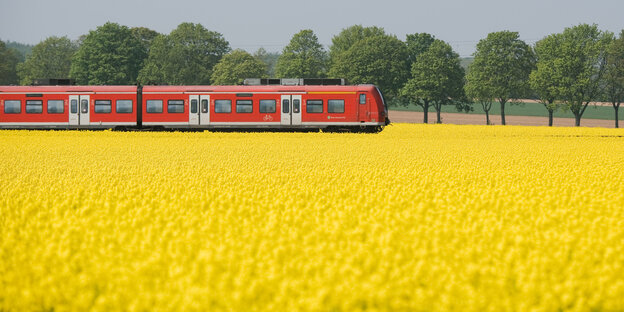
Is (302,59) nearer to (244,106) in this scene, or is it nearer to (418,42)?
(418,42)

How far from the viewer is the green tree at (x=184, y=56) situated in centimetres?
10644

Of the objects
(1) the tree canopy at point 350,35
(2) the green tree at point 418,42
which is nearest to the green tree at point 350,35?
(1) the tree canopy at point 350,35

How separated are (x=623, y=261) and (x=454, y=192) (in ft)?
18.3

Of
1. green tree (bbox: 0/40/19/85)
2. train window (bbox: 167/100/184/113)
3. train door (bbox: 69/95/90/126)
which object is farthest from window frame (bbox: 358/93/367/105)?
green tree (bbox: 0/40/19/85)

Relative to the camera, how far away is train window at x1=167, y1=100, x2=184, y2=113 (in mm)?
42875

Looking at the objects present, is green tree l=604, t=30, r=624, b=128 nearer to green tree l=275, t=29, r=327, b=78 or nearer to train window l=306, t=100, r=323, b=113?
green tree l=275, t=29, r=327, b=78

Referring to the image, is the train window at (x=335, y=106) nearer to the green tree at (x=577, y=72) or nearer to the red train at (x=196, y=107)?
the red train at (x=196, y=107)

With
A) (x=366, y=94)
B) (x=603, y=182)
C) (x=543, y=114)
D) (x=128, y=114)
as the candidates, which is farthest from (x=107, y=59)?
(x=603, y=182)

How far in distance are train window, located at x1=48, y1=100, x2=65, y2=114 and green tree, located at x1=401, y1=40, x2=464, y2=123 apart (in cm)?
5357

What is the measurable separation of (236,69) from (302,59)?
9668 millimetres

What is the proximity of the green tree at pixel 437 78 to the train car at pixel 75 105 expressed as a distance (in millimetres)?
51882

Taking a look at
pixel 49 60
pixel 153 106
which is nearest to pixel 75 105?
pixel 153 106

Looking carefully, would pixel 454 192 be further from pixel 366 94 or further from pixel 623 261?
pixel 366 94

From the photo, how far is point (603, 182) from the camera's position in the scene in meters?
13.5
